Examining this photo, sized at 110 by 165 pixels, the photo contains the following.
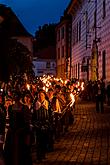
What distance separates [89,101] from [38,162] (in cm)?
2988

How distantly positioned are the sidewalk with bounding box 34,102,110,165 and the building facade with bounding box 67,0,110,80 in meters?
13.1

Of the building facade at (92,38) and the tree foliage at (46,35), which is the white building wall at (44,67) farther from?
the building facade at (92,38)

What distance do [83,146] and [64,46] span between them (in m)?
61.8

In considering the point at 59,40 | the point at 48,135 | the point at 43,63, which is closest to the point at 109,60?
the point at 48,135

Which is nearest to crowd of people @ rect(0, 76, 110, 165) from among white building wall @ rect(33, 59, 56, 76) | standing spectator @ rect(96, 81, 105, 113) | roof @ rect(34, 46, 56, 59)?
standing spectator @ rect(96, 81, 105, 113)

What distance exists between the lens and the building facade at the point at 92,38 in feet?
114

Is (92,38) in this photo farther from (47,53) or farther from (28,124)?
(47,53)

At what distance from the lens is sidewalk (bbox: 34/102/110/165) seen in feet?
41.7

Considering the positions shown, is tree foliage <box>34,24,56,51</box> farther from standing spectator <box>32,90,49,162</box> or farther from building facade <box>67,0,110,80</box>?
standing spectator <box>32,90,49,162</box>

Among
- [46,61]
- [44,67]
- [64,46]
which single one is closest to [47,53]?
[46,61]

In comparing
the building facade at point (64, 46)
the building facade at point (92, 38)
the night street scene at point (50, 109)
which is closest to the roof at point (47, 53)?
the building facade at point (64, 46)

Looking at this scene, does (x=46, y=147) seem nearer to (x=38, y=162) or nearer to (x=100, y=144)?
(x=38, y=162)

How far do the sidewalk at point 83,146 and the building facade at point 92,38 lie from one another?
42.9 feet

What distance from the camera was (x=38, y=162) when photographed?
40.9ft
